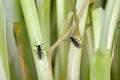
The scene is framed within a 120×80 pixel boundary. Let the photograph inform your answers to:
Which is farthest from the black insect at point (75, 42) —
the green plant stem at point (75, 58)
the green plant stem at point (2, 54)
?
the green plant stem at point (2, 54)

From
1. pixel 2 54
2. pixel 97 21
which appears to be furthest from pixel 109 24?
pixel 2 54

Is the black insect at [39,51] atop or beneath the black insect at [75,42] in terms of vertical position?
beneath

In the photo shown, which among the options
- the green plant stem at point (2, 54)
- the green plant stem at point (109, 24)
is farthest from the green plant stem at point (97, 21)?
the green plant stem at point (2, 54)

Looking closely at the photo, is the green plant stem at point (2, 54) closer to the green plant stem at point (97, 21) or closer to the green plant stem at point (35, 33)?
the green plant stem at point (35, 33)

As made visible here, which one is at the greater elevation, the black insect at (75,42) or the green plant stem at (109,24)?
the green plant stem at (109,24)

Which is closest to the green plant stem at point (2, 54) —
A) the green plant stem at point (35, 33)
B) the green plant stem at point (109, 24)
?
the green plant stem at point (35, 33)

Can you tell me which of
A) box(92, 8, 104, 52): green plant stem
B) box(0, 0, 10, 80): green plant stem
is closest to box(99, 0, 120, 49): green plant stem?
box(92, 8, 104, 52): green plant stem

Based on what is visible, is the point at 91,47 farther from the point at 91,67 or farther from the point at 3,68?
the point at 3,68

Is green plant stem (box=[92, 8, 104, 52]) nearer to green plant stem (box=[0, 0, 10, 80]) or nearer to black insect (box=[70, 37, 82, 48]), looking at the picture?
black insect (box=[70, 37, 82, 48])

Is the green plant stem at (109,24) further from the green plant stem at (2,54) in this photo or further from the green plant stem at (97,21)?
the green plant stem at (2,54)

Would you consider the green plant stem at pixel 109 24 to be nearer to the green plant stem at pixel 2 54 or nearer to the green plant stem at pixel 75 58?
the green plant stem at pixel 75 58

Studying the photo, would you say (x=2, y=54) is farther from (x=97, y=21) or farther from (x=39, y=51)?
(x=97, y=21)

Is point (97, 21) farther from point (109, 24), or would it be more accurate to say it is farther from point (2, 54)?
point (2, 54)
